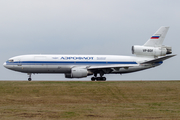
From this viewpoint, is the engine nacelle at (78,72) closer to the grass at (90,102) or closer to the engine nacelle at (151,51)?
the grass at (90,102)

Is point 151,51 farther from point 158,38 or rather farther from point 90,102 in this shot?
point 90,102

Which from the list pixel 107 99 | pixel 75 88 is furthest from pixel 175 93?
pixel 75 88

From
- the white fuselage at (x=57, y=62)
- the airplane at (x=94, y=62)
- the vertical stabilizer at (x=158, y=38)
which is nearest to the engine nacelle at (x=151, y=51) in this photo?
the airplane at (x=94, y=62)

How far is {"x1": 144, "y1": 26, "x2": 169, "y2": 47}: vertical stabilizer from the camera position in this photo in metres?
44.5

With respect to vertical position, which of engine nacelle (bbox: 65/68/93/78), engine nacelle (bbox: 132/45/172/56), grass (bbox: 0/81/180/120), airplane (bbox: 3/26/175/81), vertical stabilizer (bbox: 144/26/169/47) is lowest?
grass (bbox: 0/81/180/120)

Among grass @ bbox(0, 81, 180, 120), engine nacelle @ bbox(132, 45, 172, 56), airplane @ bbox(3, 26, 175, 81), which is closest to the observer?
grass @ bbox(0, 81, 180, 120)

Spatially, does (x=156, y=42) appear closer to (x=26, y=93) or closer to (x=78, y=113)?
(x=26, y=93)

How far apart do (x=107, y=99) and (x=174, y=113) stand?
8.29 m

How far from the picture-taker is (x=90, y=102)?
24.1 m

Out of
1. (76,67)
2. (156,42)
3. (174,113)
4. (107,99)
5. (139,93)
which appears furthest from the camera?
(156,42)

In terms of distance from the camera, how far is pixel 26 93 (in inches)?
1057

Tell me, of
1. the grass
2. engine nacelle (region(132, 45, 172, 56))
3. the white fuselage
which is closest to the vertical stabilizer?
engine nacelle (region(132, 45, 172, 56))

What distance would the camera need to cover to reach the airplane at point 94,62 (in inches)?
1578

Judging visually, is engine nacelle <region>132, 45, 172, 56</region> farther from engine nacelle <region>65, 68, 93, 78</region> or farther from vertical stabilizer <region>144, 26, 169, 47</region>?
engine nacelle <region>65, 68, 93, 78</region>
